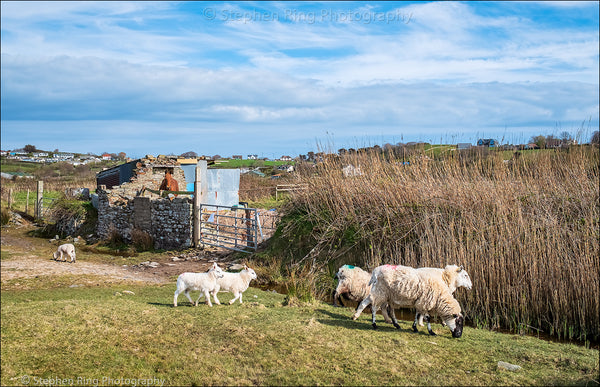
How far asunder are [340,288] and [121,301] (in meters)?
3.96

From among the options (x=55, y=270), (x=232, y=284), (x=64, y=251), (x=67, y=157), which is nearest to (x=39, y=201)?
(x=67, y=157)

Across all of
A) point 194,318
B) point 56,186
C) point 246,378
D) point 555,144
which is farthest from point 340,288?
point 56,186

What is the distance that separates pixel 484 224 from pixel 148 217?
13.3m

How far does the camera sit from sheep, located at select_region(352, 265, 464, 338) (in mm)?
6312

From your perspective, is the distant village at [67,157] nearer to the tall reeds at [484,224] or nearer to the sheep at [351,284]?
the tall reeds at [484,224]

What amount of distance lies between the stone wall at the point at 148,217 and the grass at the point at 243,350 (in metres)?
10.3

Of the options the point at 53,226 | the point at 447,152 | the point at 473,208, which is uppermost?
the point at 447,152

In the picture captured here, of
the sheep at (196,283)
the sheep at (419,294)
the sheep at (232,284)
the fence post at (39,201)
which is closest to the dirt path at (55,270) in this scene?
the sheep at (196,283)

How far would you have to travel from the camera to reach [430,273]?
6.61 m

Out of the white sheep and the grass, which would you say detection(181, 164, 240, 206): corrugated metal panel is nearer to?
the white sheep

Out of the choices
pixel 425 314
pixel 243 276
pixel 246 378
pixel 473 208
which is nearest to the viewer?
pixel 246 378

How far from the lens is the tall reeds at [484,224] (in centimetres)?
809

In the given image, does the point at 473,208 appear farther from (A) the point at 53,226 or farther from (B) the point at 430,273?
(A) the point at 53,226

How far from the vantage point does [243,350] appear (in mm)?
4988
